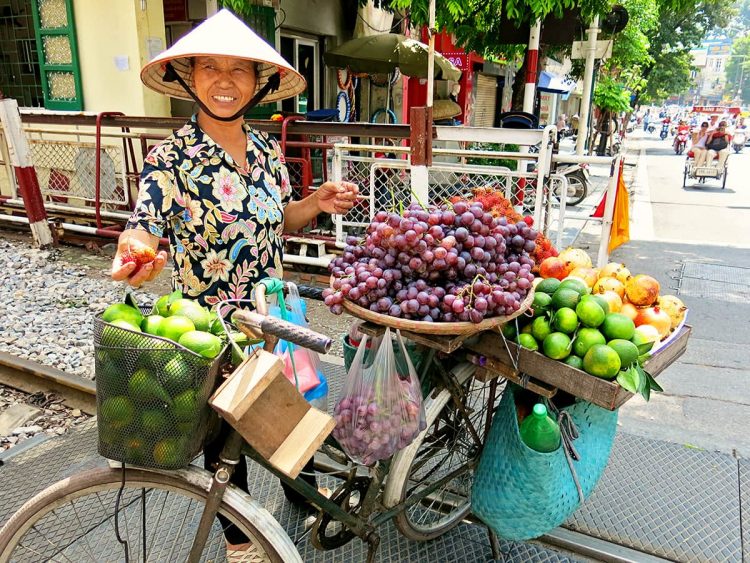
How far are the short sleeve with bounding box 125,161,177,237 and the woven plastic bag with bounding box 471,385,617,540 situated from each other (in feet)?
4.47

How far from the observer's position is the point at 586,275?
2.21 meters

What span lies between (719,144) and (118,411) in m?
16.4

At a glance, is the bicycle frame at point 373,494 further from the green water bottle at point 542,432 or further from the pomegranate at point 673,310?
the pomegranate at point 673,310

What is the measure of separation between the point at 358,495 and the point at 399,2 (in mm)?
6100

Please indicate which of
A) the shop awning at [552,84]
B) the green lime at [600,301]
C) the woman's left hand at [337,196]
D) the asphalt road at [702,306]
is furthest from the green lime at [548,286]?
the shop awning at [552,84]

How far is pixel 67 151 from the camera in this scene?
6.98m

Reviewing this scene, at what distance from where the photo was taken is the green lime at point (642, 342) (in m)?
1.79

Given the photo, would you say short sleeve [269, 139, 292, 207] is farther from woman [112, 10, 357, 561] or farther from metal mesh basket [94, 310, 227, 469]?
metal mesh basket [94, 310, 227, 469]

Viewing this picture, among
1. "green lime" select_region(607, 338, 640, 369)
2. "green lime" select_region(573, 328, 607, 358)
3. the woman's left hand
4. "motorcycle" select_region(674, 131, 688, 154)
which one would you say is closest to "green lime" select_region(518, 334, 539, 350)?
"green lime" select_region(573, 328, 607, 358)

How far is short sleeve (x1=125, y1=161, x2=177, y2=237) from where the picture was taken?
195 cm

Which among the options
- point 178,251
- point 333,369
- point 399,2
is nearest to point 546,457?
point 178,251

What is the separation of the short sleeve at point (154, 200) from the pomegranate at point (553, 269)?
4.62 ft

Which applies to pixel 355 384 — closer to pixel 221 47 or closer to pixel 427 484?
pixel 427 484

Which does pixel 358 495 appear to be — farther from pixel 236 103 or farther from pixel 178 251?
pixel 236 103
